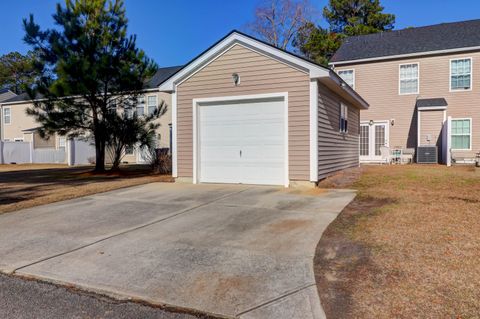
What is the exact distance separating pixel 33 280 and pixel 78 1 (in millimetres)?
13145

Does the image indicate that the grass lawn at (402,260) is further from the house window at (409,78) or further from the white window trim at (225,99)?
the house window at (409,78)

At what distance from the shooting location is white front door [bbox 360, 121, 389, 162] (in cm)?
1848

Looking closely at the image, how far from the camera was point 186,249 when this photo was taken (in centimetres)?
434

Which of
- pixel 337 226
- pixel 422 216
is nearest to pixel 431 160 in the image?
pixel 422 216

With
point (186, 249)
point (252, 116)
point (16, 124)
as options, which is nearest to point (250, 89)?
point (252, 116)

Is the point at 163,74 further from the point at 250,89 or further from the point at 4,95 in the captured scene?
the point at 4,95

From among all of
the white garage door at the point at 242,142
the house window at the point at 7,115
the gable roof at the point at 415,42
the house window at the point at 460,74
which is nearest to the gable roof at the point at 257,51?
the white garage door at the point at 242,142

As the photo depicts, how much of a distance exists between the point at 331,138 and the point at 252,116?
279 cm

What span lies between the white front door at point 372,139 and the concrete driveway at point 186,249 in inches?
469

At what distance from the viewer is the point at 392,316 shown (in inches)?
104

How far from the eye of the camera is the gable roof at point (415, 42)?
18.0m

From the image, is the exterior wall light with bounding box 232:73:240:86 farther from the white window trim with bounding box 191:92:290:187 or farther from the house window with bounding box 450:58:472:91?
the house window with bounding box 450:58:472:91

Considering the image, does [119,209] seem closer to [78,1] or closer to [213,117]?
[213,117]

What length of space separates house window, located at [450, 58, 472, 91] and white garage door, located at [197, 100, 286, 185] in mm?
13231
